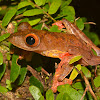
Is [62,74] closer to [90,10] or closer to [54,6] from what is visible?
[54,6]

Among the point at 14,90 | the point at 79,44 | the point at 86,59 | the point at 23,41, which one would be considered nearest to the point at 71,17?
the point at 79,44

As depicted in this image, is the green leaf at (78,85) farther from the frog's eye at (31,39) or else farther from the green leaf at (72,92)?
the frog's eye at (31,39)

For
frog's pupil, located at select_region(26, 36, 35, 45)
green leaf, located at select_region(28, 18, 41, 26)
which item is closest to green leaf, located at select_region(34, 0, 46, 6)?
green leaf, located at select_region(28, 18, 41, 26)

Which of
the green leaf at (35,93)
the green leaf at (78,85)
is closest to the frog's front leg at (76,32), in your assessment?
the green leaf at (78,85)

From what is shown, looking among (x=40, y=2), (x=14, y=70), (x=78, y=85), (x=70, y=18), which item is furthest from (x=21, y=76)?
(x=70, y=18)

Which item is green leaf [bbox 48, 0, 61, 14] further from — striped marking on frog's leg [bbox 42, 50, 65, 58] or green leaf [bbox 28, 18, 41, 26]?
striped marking on frog's leg [bbox 42, 50, 65, 58]

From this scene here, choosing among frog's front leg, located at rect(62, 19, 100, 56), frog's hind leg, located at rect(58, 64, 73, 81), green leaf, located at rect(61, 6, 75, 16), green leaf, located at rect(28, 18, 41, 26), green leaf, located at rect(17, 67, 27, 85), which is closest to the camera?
frog's hind leg, located at rect(58, 64, 73, 81)
